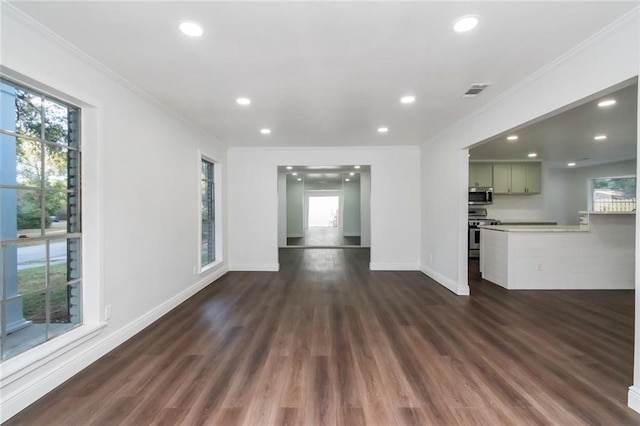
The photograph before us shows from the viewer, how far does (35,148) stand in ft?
6.91

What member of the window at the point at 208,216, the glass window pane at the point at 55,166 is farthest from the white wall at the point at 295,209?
the glass window pane at the point at 55,166

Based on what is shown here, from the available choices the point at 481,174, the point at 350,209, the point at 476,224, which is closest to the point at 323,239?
the point at 350,209

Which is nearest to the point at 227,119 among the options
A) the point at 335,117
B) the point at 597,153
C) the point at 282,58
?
the point at 335,117

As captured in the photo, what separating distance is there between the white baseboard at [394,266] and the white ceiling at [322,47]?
3360mm

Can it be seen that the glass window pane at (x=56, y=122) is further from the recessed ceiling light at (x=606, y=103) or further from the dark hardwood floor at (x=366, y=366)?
the recessed ceiling light at (x=606, y=103)

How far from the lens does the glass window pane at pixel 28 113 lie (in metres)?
2.00

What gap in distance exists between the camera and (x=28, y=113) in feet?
6.77

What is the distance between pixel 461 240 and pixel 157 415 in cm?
409

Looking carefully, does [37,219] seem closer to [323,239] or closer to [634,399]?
[634,399]

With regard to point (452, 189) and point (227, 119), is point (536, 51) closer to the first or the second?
point (452, 189)

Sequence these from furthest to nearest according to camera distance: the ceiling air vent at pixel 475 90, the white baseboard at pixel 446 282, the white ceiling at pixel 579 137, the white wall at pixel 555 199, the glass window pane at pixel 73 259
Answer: the white wall at pixel 555 199 → the white baseboard at pixel 446 282 → the white ceiling at pixel 579 137 → the ceiling air vent at pixel 475 90 → the glass window pane at pixel 73 259

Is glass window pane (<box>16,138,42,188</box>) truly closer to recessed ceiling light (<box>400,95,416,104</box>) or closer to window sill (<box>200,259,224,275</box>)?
window sill (<box>200,259,224,275</box>)

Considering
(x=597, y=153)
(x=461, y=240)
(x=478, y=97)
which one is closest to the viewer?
(x=478, y=97)

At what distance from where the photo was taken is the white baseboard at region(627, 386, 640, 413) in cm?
179
